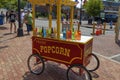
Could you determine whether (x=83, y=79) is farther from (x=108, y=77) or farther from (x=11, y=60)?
A: (x=11, y=60)

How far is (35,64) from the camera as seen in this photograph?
6.88 m

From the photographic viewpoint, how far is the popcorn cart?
5.69 metres

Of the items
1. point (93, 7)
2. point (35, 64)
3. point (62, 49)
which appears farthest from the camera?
point (93, 7)

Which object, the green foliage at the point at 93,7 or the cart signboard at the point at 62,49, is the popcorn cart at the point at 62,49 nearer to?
the cart signboard at the point at 62,49

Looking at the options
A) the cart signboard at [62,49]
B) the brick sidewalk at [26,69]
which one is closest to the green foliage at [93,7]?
the brick sidewalk at [26,69]

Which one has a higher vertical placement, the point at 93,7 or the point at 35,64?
the point at 93,7

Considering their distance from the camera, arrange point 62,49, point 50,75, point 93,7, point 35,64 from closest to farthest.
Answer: point 62,49 < point 50,75 < point 35,64 < point 93,7

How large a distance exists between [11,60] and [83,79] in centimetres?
312

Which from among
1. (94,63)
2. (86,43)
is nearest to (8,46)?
(94,63)

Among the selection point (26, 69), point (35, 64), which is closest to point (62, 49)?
point (35, 64)

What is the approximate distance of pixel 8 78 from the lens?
6102 millimetres

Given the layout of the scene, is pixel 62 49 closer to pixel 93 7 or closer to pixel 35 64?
pixel 35 64

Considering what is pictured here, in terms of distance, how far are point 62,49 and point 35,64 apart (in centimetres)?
139

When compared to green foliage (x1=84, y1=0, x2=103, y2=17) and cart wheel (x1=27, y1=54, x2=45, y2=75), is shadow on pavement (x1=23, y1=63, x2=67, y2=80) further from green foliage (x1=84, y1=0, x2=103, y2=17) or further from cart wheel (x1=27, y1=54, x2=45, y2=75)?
green foliage (x1=84, y1=0, x2=103, y2=17)
